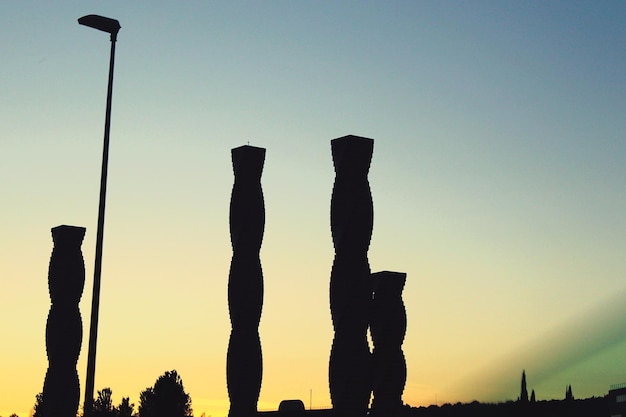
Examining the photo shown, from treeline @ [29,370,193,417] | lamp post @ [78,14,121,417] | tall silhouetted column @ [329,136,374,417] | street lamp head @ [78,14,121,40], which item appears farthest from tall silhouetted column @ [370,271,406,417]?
treeline @ [29,370,193,417]

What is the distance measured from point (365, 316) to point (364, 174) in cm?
480

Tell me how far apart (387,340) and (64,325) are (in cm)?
1326

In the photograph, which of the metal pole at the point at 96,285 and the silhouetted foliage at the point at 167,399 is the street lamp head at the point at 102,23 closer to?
the metal pole at the point at 96,285

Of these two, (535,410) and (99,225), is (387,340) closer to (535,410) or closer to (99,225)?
(99,225)

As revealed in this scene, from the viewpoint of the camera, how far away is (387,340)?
47.1m

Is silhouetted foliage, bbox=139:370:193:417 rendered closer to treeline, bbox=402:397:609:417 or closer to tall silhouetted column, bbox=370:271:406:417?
treeline, bbox=402:397:609:417

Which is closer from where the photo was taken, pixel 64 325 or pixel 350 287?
pixel 350 287

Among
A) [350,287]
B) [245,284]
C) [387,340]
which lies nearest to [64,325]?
[245,284]

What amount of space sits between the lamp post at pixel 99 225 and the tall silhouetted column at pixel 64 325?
1672 centimetres

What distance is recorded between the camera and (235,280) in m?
41.6

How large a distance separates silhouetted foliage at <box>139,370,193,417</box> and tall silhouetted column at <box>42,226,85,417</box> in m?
81.4

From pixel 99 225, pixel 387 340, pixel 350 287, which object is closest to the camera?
pixel 99 225

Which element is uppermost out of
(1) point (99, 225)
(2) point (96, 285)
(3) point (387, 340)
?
(3) point (387, 340)

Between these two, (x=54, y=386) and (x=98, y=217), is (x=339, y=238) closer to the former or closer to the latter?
(x=98, y=217)
